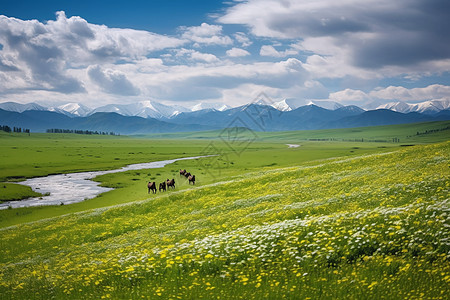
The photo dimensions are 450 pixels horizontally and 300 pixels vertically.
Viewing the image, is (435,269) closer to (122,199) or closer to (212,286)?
(212,286)

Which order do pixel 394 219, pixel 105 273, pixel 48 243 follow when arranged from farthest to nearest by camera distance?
pixel 48 243 → pixel 105 273 → pixel 394 219

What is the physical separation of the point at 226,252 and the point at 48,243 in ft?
62.2

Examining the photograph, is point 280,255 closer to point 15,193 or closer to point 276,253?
point 276,253

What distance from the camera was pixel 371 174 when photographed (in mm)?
29047

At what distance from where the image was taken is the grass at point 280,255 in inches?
428

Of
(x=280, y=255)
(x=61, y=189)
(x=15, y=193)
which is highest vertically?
(x=280, y=255)

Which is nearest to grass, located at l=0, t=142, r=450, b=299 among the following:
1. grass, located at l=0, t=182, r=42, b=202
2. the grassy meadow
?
the grassy meadow

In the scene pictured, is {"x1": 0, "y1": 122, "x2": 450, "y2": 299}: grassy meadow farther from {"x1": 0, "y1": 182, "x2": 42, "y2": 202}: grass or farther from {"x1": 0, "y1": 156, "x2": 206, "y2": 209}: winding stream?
{"x1": 0, "y1": 182, "x2": 42, "y2": 202}: grass

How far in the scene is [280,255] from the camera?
13.7 meters

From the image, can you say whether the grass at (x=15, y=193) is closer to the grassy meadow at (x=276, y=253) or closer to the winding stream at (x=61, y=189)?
the winding stream at (x=61, y=189)

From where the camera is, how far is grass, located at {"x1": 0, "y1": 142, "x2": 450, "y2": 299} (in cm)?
1087

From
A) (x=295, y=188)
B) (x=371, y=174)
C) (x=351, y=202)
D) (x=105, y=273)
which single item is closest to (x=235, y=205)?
(x=295, y=188)

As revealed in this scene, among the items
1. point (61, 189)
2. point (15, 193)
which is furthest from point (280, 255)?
point (61, 189)

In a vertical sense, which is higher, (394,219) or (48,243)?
(394,219)
